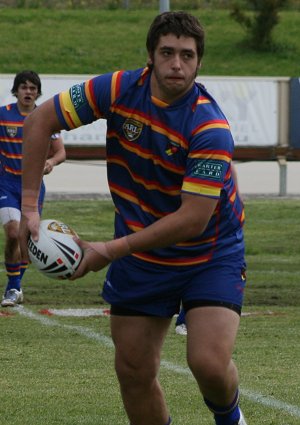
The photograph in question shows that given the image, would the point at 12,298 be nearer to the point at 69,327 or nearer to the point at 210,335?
the point at 69,327

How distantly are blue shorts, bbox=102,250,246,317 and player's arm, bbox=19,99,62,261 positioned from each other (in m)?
0.43

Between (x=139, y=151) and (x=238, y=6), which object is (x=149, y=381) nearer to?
(x=139, y=151)

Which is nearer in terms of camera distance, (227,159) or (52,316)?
(227,159)

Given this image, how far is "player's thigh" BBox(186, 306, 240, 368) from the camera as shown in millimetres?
5426

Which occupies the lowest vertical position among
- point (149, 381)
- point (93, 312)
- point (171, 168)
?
point (93, 312)

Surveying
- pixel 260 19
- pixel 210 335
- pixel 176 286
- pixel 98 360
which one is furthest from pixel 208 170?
pixel 260 19

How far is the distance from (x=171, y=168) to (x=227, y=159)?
0.83 feet

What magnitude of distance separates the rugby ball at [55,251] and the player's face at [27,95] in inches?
245

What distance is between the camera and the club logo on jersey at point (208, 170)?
535 centimetres

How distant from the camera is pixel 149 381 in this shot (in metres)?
5.70

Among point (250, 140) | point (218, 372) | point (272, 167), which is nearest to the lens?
point (218, 372)

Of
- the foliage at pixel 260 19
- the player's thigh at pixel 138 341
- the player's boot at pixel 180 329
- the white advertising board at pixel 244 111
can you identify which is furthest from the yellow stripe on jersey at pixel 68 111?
the foliage at pixel 260 19

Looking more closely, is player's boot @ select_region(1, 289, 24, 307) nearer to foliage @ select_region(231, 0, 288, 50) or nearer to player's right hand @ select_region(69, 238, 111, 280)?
player's right hand @ select_region(69, 238, 111, 280)

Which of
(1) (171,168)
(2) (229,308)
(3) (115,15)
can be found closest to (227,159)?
(1) (171,168)
